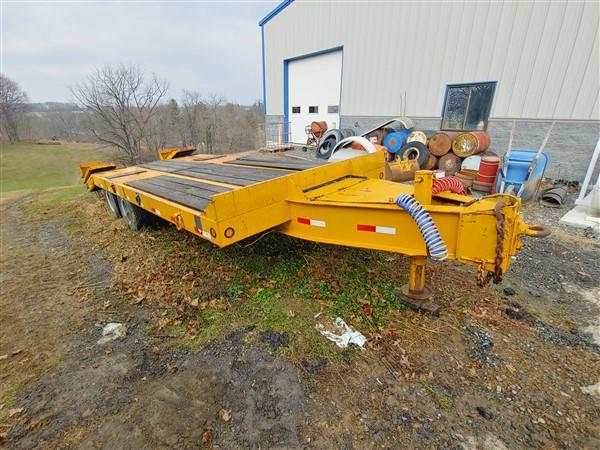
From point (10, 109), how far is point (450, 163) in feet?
197

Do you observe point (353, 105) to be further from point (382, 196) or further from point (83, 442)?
point (83, 442)

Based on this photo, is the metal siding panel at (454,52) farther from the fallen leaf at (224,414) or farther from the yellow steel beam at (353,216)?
the fallen leaf at (224,414)

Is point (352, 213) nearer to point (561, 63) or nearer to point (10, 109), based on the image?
point (561, 63)

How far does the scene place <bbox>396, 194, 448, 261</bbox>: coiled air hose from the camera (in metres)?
1.95

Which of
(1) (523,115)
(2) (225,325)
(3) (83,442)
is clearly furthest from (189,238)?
(1) (523,115)

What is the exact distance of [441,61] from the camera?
31.4ft

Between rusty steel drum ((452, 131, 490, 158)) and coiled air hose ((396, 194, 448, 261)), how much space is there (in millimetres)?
6728

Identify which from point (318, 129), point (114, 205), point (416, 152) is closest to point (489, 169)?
point (416, 152)

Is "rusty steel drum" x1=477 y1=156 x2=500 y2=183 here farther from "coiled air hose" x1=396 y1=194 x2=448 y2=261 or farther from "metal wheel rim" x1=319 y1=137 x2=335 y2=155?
"coiled air hose" x1=396 y1=194 x2=448 y2=261

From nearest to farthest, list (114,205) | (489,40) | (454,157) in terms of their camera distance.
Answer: (114,205), (454,157), (489,40)

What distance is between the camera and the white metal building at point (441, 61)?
7516mm

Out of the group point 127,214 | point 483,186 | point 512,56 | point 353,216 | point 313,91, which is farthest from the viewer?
point 313,91

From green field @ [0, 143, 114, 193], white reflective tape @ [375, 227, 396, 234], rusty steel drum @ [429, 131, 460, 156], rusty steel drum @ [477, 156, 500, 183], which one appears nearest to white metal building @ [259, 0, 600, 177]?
rusty steel drum @ [429, 131, 460, 156]

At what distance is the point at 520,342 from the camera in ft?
8.25
